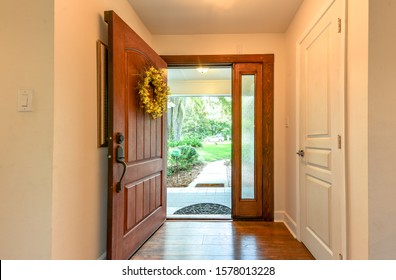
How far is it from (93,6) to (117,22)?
19cm

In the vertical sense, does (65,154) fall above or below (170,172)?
above

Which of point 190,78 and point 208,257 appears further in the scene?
point 190,78

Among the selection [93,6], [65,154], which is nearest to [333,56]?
[93,6]

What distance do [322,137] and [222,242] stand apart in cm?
142

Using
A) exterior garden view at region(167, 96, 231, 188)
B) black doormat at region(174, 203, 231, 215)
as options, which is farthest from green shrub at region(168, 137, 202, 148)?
black doormat at region(174, 203, 231, 215)

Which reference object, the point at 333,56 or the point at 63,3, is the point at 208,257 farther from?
the point at 63,3

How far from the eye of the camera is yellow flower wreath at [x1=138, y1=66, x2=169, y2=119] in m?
2.13

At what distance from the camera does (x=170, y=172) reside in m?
7.18

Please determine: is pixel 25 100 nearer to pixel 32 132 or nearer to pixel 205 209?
pixel 32 132

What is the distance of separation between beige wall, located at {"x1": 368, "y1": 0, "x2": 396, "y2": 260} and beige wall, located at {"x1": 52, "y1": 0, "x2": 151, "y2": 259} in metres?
1.82

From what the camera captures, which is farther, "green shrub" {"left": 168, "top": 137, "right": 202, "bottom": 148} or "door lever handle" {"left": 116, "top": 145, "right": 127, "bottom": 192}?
"green shrub" {"left": 168, "top": 137, "right": 202, "bottom": 148}

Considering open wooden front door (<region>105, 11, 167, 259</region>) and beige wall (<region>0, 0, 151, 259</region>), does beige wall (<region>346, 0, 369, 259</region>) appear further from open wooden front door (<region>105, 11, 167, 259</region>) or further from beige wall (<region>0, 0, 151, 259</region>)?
beige wall (<region>0, 0, 151, 259</region>)

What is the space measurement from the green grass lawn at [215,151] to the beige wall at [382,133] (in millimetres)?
7744

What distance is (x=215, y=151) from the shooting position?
9344mm
